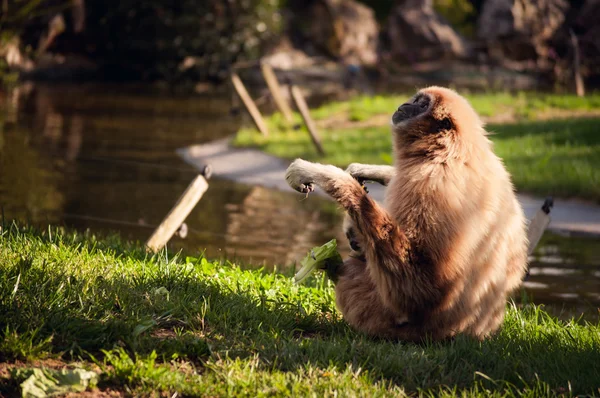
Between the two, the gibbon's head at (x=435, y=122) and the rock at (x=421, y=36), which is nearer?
the gibbon's head at (x=435, y=122)

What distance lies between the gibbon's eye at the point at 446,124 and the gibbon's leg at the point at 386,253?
0.65m

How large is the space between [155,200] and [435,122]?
8.17m

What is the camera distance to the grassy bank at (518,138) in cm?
1308

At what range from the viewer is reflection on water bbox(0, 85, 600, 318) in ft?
31.0

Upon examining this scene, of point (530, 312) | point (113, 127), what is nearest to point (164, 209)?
point (530, 312)

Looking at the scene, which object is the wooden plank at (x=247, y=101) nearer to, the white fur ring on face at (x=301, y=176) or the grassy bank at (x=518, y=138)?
the grassy bank at (x=518, y=138)

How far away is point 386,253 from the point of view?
4305mm

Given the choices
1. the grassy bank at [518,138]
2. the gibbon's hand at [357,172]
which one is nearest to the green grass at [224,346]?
the gibbon's hand at [357,172]

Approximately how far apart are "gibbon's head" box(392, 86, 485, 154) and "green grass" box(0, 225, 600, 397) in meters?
1.20

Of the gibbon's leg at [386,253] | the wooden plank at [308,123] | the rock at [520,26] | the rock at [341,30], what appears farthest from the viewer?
the rock at [341,30]

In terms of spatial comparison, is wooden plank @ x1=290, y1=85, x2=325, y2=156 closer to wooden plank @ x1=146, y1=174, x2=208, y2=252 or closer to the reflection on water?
the reflection on water

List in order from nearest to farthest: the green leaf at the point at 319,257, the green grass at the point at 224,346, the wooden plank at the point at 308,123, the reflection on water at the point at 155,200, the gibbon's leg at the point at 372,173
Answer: the green grass at the point at 224,346 < the green leaf at the point at 319,257 < the gibbon's leg at the point at 372,173 < the reflection on water at the point at 155,200 < the wooden plank at the point at 308,123

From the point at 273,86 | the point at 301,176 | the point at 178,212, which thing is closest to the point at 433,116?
the point at 301,176

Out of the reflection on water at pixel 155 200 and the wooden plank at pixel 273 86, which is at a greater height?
the wooden plank at pixel 273 86
